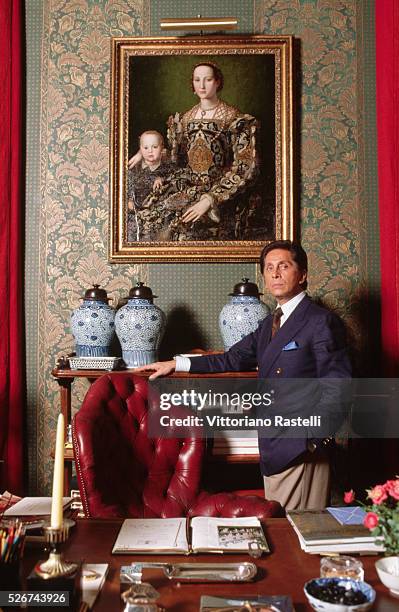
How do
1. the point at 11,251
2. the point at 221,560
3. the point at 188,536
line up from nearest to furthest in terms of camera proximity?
the point at 221,560
the point at 188,536
the point at 11,251

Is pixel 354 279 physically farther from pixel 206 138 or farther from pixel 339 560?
pixel 339 560

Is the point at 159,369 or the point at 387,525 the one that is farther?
the point at 159,369

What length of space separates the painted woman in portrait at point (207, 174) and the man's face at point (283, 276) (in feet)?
2.37

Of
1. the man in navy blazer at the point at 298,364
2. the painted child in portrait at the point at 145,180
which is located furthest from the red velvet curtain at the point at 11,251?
the man in navy blazer at the point at 298,364

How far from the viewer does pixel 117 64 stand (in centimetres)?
312

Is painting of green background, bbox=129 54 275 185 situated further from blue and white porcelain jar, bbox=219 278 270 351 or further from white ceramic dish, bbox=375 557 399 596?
white ceramic dish, bbox=375 557 399 596

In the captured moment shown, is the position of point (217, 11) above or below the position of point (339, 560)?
above

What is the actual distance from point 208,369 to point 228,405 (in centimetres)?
27

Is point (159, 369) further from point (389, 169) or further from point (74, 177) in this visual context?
point (389, 169)

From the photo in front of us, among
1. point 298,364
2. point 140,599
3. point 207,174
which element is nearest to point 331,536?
point 140,599

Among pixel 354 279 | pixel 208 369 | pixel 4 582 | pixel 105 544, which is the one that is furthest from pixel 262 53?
pixel 4 582

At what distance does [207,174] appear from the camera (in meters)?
3.11

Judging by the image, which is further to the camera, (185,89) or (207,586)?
(185,89)

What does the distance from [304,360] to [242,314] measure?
544mm
